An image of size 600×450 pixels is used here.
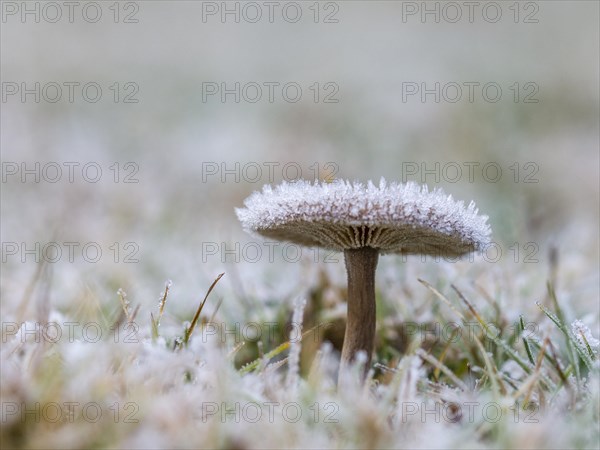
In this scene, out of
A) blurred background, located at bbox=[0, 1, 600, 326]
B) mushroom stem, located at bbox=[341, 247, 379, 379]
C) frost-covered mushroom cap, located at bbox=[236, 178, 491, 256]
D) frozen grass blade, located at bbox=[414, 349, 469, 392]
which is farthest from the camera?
blurred background, located at bbox=[0, 1, 600, 326]

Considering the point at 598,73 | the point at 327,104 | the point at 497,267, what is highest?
the point at 598,73

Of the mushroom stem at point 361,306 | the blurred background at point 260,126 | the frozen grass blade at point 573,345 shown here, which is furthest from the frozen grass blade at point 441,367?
the blurred background at point 260,126

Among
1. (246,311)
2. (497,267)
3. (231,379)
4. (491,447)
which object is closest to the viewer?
(491,447)

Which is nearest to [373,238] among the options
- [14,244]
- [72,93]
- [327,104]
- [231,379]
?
[231,379]

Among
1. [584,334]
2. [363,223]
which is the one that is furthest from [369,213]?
[584,334]

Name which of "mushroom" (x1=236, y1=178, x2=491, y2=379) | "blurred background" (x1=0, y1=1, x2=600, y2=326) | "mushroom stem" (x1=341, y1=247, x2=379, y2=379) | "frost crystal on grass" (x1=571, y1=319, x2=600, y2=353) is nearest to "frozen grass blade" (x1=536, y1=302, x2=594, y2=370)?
"frost crystal on grass" (x1=571, y1=319, x2=600, y2=353)

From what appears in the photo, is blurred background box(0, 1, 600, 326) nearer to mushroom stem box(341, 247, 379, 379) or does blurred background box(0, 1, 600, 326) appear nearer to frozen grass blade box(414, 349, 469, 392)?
mushroom stem box(341, 247, 379, 379)

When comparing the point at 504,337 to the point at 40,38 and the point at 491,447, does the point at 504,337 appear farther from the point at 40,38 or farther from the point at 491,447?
the point at 40,38
